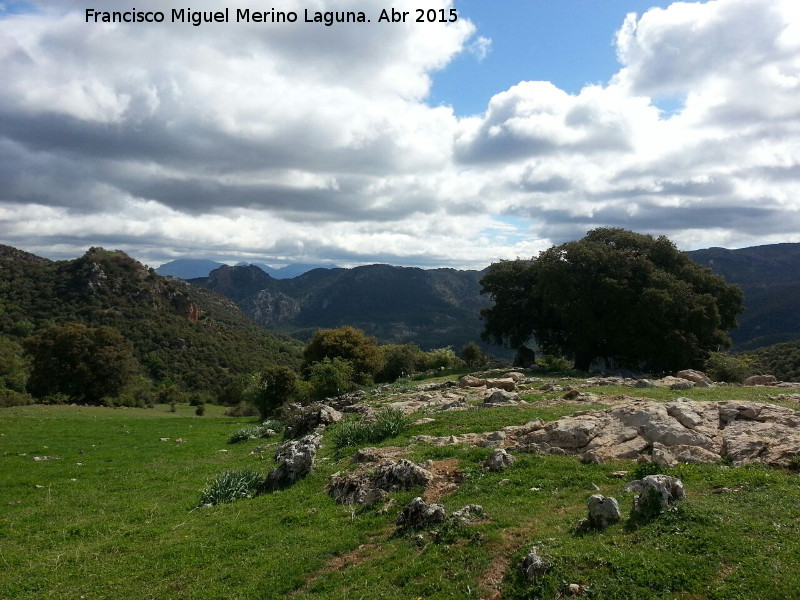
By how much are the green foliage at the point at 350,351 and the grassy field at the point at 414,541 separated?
30632mm

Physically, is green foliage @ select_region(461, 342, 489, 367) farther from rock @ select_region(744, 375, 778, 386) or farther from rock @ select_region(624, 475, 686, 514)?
rock @ select_region(624, 475, 686, 514)

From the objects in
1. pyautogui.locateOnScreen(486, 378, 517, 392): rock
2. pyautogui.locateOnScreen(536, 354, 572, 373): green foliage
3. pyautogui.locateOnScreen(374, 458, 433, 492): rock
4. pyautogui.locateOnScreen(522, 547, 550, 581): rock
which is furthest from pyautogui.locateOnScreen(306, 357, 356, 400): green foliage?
pyautogui.locateOnScreen(522, 547, 550, 581): rock

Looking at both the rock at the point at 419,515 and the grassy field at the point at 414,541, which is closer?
the grassy field at the point at 414,541

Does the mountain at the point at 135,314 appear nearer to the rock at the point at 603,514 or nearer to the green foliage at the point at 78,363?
the green foliage at the point at 78,363

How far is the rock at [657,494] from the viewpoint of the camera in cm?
772

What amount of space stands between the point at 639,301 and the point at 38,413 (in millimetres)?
41802

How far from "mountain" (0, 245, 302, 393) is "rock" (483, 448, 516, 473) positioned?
3205 inches

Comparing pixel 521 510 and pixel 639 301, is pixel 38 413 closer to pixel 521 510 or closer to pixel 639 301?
pixel 521 510

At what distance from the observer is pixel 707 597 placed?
5922 millimetres

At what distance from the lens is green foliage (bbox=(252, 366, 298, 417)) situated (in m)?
38.7

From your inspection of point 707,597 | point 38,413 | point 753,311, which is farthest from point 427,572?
point 753,311

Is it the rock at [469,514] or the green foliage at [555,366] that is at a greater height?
the rock at [469,514]

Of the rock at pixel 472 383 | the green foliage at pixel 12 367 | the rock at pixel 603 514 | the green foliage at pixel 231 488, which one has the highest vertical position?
the rock at pixel 603 514

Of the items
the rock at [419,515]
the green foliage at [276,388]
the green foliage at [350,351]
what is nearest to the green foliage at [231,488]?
the rock at [419,515]
